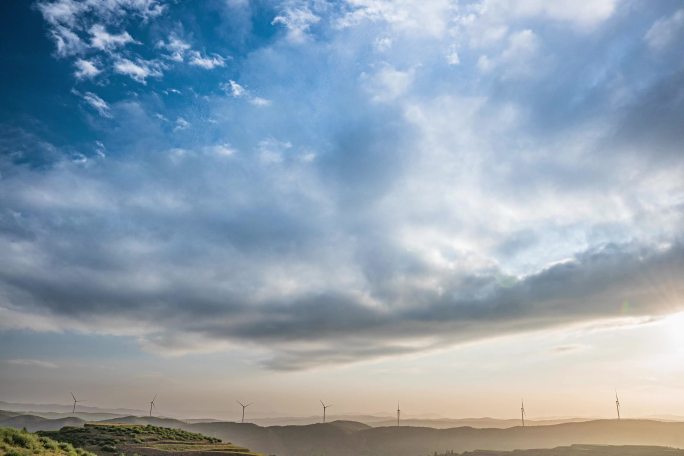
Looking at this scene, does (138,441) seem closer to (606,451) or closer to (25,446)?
(25,446)

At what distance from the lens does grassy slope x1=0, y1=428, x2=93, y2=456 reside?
28562 mm

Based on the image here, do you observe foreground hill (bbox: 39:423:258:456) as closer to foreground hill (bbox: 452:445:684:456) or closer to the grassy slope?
the grassy slope

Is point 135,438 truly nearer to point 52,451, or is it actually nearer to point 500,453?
point 52,451

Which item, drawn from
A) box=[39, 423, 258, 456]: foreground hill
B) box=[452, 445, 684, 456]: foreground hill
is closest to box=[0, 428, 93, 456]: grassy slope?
box=[39, 423, 258, 456]: foreground hill

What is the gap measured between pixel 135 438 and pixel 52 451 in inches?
1751

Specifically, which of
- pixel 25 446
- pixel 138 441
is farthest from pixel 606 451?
pixel 25 446

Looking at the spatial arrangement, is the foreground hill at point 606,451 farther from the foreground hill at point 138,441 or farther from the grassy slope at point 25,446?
the grassy slope at point 25,446

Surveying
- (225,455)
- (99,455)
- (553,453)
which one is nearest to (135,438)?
(99,455)

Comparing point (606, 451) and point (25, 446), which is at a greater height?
point (25, 446)

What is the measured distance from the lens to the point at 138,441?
69875 mm

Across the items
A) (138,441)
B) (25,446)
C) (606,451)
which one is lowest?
(606,451)

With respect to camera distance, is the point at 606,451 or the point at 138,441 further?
the point at 606,451

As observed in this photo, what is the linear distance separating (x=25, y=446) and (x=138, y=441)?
43.1 m

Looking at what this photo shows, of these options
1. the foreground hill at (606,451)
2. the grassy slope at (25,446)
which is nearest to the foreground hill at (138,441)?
the grassy slope at (25,446)
